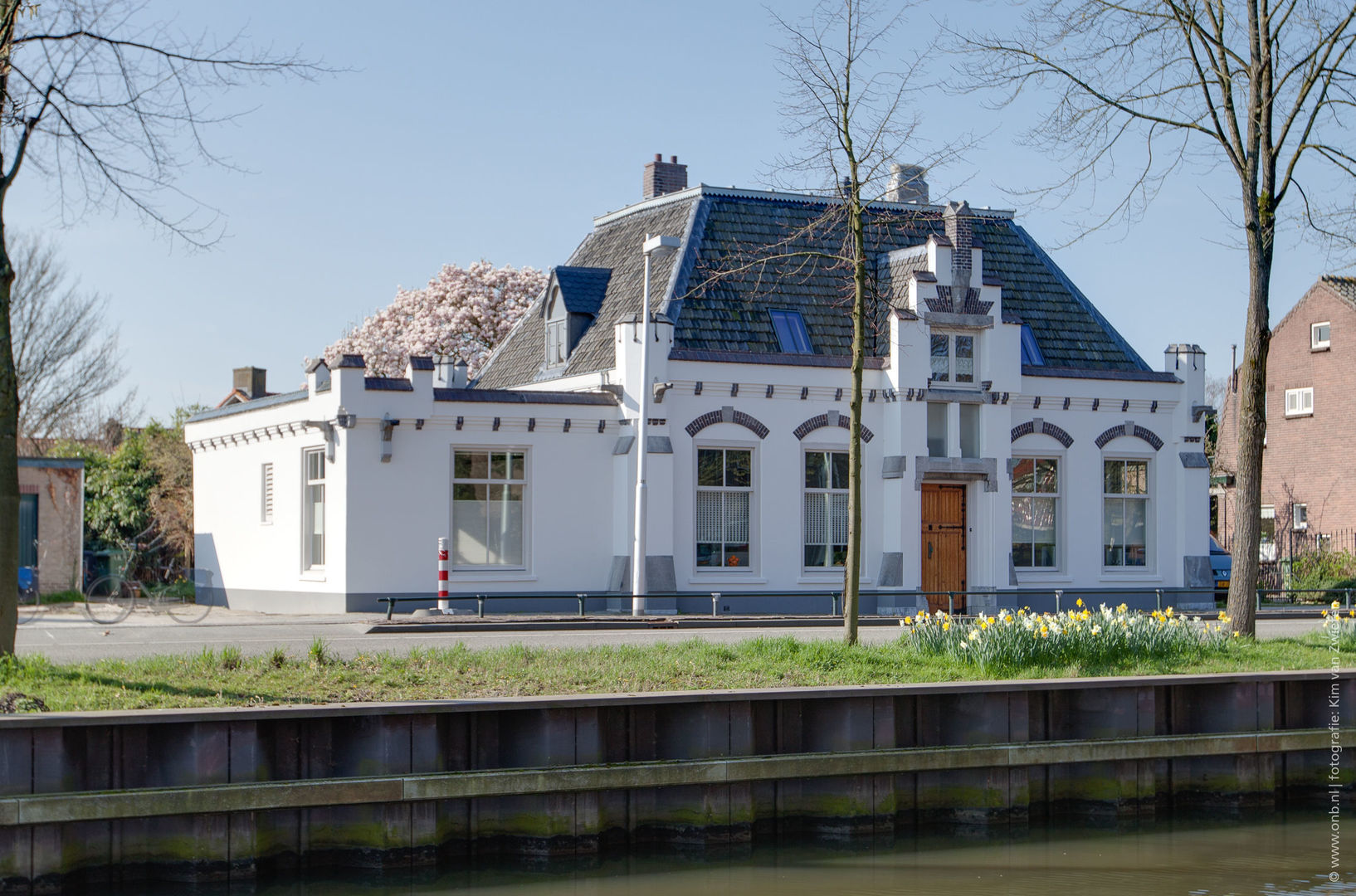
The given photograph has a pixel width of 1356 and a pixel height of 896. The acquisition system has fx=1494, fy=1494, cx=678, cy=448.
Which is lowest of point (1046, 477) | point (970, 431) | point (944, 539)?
point (944, 539)

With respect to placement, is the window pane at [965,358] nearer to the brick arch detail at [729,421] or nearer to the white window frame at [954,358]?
the white window frame at [954,358]

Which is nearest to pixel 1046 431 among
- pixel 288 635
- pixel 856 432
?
pixel 856 432

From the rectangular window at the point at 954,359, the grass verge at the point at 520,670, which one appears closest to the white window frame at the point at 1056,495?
the rectangular window at the point at 954,359

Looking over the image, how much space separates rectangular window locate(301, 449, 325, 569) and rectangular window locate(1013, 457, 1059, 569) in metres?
13.6

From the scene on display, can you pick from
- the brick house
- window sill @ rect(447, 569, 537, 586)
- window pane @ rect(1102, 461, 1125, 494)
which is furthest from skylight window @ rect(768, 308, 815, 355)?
the brick house

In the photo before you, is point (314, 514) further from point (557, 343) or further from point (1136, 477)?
point (1136, 477)

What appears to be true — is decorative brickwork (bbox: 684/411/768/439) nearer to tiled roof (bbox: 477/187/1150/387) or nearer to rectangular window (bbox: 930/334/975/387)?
tiled roof (bbox: 477/187/1150/387)

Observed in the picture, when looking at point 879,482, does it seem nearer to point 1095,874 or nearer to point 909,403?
point 909,403

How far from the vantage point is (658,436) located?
27.0 m

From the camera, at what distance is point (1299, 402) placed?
44781 mm

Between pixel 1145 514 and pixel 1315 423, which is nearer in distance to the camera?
pixel 1145 514

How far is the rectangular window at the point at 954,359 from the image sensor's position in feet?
96.0

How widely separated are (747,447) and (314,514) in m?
8.08

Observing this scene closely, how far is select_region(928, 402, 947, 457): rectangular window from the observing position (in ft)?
96.1
